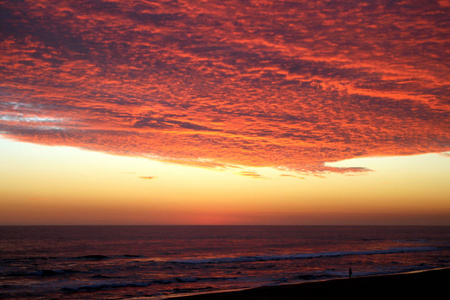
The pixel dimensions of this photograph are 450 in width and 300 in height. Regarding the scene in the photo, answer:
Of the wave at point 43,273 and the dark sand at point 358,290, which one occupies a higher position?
the dark sand at point 358,290

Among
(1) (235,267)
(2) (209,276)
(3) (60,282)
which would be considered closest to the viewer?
(3) (60,282)

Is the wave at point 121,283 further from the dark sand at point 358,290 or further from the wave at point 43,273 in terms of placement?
the dark sand at point 358,290

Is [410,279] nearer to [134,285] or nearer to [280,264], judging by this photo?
[280,264]

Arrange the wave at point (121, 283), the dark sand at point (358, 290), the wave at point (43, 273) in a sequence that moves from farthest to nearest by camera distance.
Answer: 1. the wave at point (43, 273)
2. the wave at point (121, 283)
3. the dark sand at point (358, 290)

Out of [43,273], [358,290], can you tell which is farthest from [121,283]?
[358,290]

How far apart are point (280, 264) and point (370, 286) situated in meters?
17.8

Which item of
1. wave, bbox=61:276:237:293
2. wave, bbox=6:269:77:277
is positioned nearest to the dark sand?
wave, bbox=61:276:237:293

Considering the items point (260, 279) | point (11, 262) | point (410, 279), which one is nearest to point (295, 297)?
point (260, 279)

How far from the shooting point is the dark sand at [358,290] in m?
22.0

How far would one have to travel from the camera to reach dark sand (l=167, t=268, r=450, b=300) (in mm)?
21953

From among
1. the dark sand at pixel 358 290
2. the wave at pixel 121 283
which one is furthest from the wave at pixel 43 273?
the dark sand at pixel 358 290

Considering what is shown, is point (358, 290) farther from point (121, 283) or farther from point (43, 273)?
point (43, 273)

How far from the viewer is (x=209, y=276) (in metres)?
33.5

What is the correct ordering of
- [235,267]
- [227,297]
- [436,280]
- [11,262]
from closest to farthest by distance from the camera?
[227,297] < [436,280] < [235,267] < [11,262]
